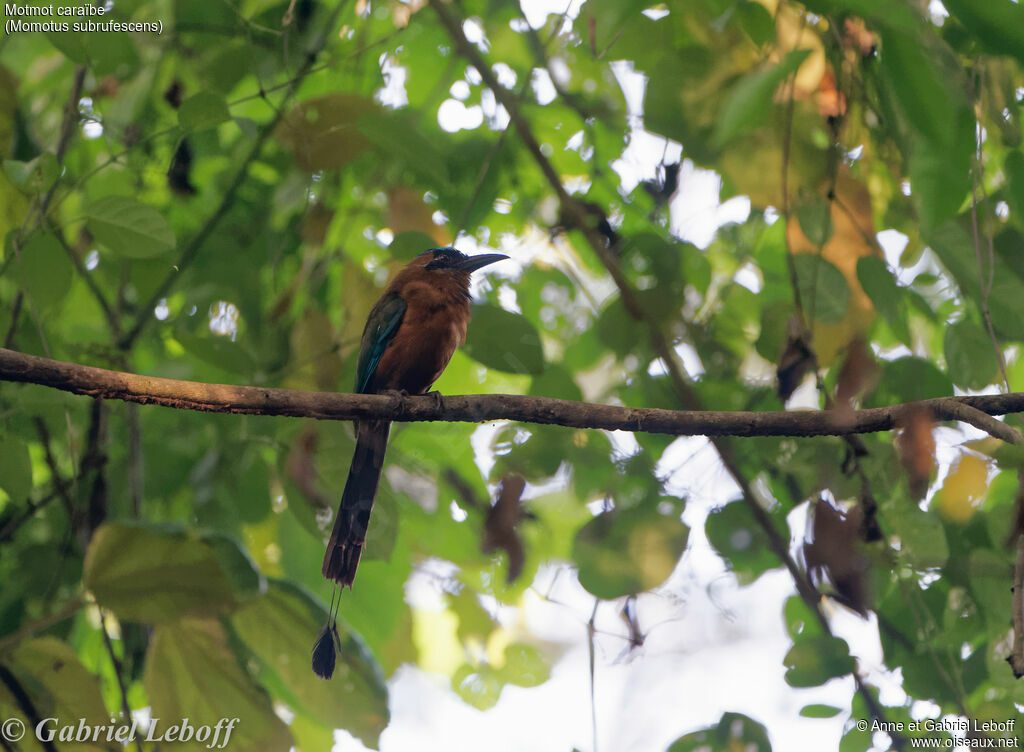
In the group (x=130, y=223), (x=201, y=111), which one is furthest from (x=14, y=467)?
(x=201, y=111)

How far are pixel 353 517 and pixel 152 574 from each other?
565 mm

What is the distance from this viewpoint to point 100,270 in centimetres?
328

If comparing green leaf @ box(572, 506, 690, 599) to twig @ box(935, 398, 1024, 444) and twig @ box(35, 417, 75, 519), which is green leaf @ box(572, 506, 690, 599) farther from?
twig @ box(35, 417, 75, 519)

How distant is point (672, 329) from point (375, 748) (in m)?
1.70

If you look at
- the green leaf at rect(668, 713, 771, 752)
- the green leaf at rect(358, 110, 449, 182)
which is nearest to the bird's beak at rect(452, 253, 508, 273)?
the green leaf at rect(358, 110, 449, 182)

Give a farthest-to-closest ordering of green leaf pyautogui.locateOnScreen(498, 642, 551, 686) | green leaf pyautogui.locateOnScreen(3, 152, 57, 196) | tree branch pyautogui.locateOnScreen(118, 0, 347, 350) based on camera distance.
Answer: green leaf pyautogui.locateOnScreen(498, 642, 551, 686), tree branch pyautogui.locateOnScreen(118, 0, 347, 350), green leaf pyautogui.locateOnScreen(3, 152, 57, 196)

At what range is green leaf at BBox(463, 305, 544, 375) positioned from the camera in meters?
2.36

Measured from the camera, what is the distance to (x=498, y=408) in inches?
81.9

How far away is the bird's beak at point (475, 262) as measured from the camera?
345cm

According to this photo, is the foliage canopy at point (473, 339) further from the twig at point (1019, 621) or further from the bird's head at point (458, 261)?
the twig at point (1019, 621)

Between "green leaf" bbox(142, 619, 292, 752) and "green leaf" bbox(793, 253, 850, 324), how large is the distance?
1.96 metres

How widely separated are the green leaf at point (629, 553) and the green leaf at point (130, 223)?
4.80 feet

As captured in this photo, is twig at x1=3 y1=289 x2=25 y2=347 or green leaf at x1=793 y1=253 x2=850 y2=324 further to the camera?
twig at x1=3 y1=289 x2=25 y2=347

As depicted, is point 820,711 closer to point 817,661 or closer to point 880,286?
point 817,661
